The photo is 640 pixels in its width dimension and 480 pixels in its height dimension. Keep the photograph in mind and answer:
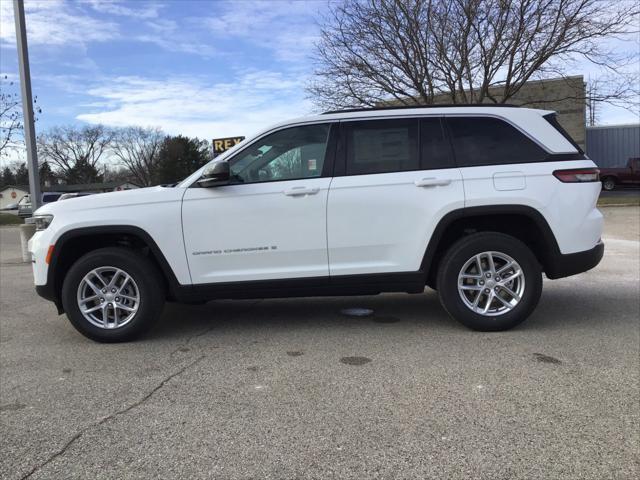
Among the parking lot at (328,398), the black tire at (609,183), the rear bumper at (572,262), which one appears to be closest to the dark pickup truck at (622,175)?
the black tire at (609,183)

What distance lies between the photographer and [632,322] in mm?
5070

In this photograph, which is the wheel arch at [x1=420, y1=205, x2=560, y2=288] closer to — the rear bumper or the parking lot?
the rear bumper

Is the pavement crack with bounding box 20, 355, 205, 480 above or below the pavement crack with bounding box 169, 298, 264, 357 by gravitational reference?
below

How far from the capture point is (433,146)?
15.6 feet

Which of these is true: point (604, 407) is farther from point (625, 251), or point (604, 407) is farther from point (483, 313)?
point (625, 251)

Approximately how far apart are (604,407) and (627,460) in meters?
0.64

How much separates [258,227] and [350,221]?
806mm

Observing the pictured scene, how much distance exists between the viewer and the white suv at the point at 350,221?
182 inches

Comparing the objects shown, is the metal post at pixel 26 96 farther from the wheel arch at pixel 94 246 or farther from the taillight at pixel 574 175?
the taillight at pixel 574 175

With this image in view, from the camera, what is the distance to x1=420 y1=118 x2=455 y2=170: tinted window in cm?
472

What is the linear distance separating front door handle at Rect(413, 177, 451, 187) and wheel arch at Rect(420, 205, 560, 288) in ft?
0.87

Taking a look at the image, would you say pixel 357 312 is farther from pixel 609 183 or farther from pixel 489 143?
pixel 609 183

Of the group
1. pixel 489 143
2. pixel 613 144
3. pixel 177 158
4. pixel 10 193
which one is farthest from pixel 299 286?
pixel 10 193

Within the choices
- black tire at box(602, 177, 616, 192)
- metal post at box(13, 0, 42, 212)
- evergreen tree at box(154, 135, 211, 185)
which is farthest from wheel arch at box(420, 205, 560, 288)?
evergreen tree at box(154, 135, 211, 185)
